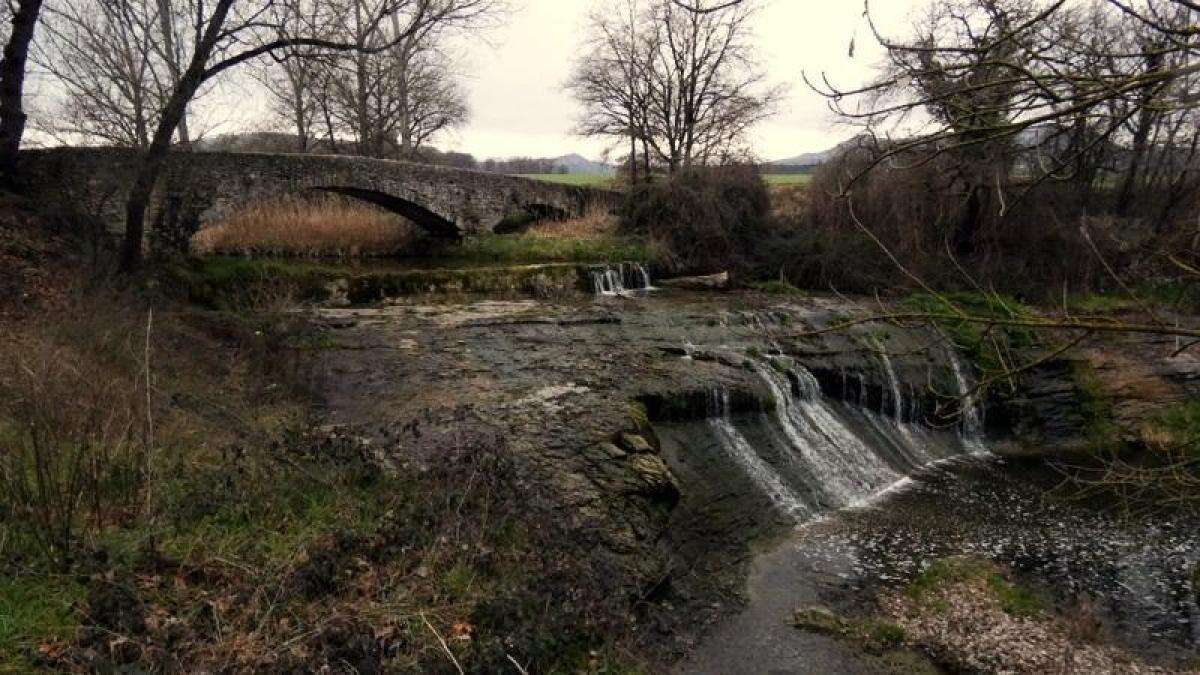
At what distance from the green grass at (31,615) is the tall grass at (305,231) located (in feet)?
39.3

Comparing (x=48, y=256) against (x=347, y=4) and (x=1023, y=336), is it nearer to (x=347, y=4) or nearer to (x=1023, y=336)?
(x=347, y=4)

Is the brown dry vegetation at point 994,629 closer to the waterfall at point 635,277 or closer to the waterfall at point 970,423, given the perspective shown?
the waterfall at point 970,423

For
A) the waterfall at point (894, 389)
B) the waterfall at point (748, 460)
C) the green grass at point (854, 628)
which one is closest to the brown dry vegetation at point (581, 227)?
the waterfall at point (894, 389)

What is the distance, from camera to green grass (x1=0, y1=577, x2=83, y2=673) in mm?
3260

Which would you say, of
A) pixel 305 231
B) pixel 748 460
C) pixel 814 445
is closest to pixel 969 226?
pixel 814 445

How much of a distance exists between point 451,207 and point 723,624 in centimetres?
1481

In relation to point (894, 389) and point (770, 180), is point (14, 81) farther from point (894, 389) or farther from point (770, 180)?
point (770, 180)

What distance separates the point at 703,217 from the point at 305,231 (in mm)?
10171

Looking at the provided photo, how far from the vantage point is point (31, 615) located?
349cm

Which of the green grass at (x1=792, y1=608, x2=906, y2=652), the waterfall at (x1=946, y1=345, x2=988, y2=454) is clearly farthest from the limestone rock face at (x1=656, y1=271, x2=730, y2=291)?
the green grass at (x1=792, y1=608, x2=906, y2=652)

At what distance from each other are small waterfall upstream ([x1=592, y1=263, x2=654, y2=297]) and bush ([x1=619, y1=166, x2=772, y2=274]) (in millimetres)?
1201

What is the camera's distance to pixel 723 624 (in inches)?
231

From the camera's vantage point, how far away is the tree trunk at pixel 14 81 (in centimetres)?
1052

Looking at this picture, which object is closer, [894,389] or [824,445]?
[824,445]
